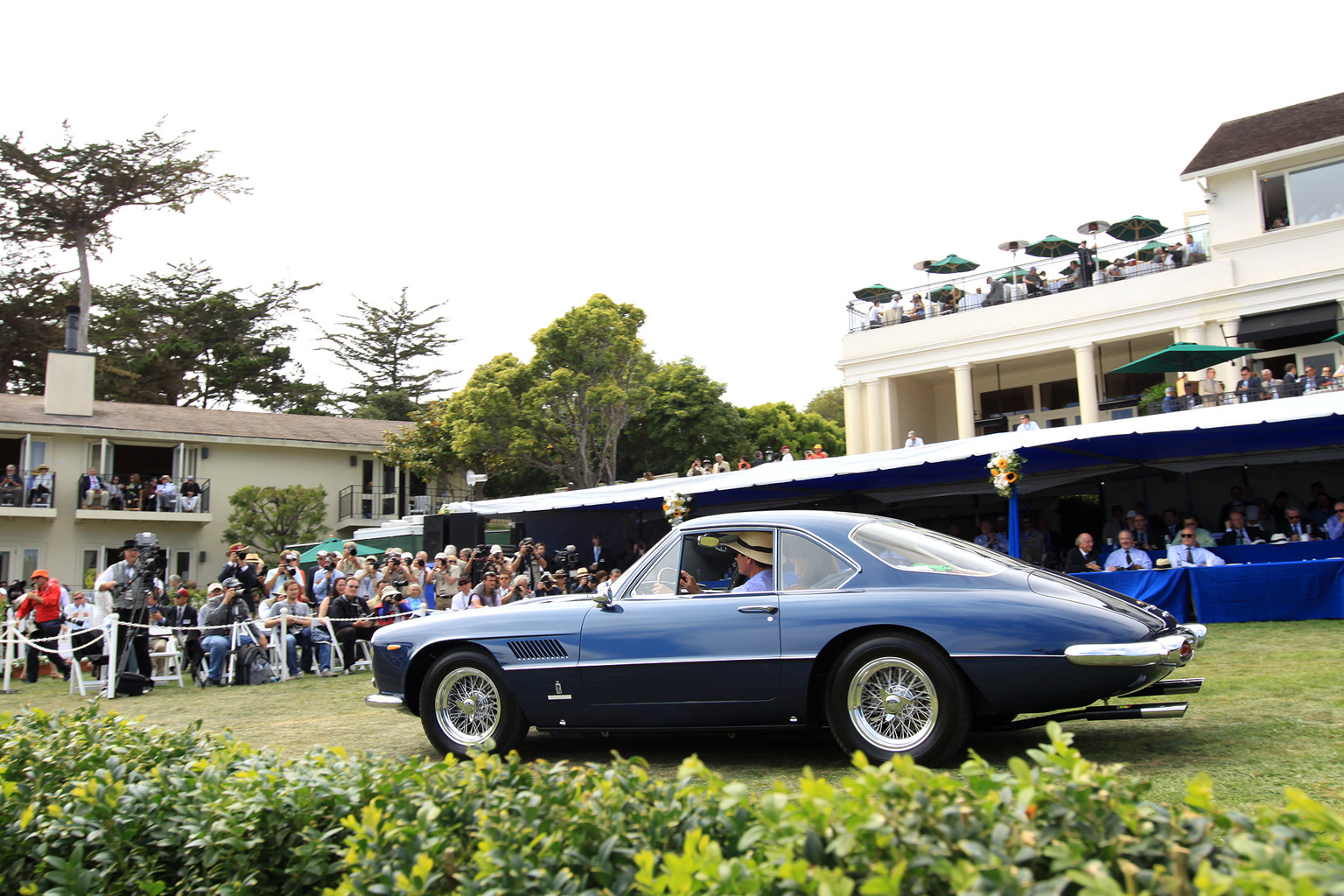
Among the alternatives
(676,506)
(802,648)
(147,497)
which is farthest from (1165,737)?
(147,497)

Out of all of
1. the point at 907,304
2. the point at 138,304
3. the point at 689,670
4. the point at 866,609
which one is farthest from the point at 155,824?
the point at 138,304

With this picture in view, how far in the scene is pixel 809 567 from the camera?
5938 millimetres

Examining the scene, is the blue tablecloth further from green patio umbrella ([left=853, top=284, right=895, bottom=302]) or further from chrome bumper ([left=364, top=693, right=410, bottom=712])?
green patio umbrella ([left=853, top=284, right=895, bottom=302])

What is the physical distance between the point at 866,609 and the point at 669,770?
1.53 metres

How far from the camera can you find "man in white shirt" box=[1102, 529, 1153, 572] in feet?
44.5

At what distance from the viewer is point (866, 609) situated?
553 centimetres

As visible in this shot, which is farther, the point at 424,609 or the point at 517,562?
the point at 517,562

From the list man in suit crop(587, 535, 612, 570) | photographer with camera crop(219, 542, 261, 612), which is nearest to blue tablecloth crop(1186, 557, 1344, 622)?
man in suit crop(587, 535, 612, 570)

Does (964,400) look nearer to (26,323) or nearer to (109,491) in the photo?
(109,491)

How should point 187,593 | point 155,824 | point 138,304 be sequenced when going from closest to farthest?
point 155,824
point 187,593
point 138,304

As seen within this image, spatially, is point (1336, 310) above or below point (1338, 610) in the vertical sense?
above

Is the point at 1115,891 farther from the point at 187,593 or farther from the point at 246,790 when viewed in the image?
the point at 187,593

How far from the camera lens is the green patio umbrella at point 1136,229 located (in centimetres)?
2641

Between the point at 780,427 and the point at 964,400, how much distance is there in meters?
18.5
